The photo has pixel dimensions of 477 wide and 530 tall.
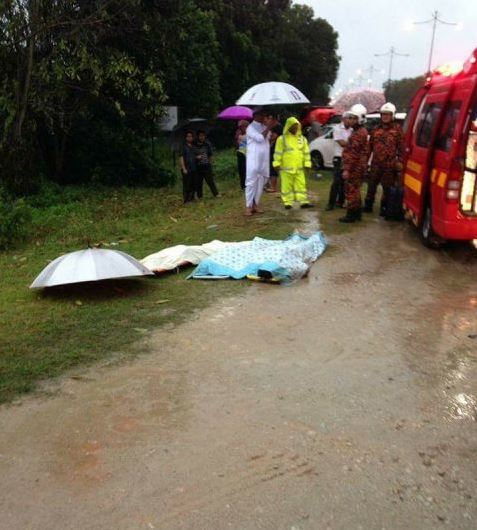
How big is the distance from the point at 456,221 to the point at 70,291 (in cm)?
422

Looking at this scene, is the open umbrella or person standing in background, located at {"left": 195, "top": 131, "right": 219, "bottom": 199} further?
person standing in background, located at {"left": 195, "top": 131, "right": 219, "bottom": 199}

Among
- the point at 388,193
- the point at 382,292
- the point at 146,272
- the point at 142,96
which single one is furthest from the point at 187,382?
the point at 142,96

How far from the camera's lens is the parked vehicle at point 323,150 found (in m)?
17.4

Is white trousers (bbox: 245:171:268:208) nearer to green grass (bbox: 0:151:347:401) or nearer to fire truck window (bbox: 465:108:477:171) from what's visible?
green grass (bbox: 0:151:347:401)

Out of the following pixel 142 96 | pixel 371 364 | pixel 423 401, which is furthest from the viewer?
pixel 142 96

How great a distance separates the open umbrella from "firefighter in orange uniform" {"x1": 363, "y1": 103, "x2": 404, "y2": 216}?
1.80 metres

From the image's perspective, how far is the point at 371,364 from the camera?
4.32 metres

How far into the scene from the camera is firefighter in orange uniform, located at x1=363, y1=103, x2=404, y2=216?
935cm

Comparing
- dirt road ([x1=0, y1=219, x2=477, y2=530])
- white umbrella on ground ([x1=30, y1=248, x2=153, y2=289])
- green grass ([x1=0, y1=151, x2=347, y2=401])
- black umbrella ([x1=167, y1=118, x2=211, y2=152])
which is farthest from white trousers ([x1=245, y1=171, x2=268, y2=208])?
black umbrella ([x1=167, y1=118, x2=211, y2=152])

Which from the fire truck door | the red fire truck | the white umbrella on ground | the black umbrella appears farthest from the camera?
the black umbrella

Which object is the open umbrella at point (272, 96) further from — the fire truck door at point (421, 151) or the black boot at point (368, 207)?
the fire truck door at point (421, 151)

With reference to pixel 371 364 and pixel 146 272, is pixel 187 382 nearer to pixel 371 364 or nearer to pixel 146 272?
pixel 371 364

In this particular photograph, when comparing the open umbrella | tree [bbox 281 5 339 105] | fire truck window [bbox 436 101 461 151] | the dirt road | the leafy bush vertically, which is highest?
tree [bbox 281 5 339 105]

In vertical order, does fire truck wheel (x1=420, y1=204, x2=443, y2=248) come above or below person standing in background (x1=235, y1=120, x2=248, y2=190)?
below
